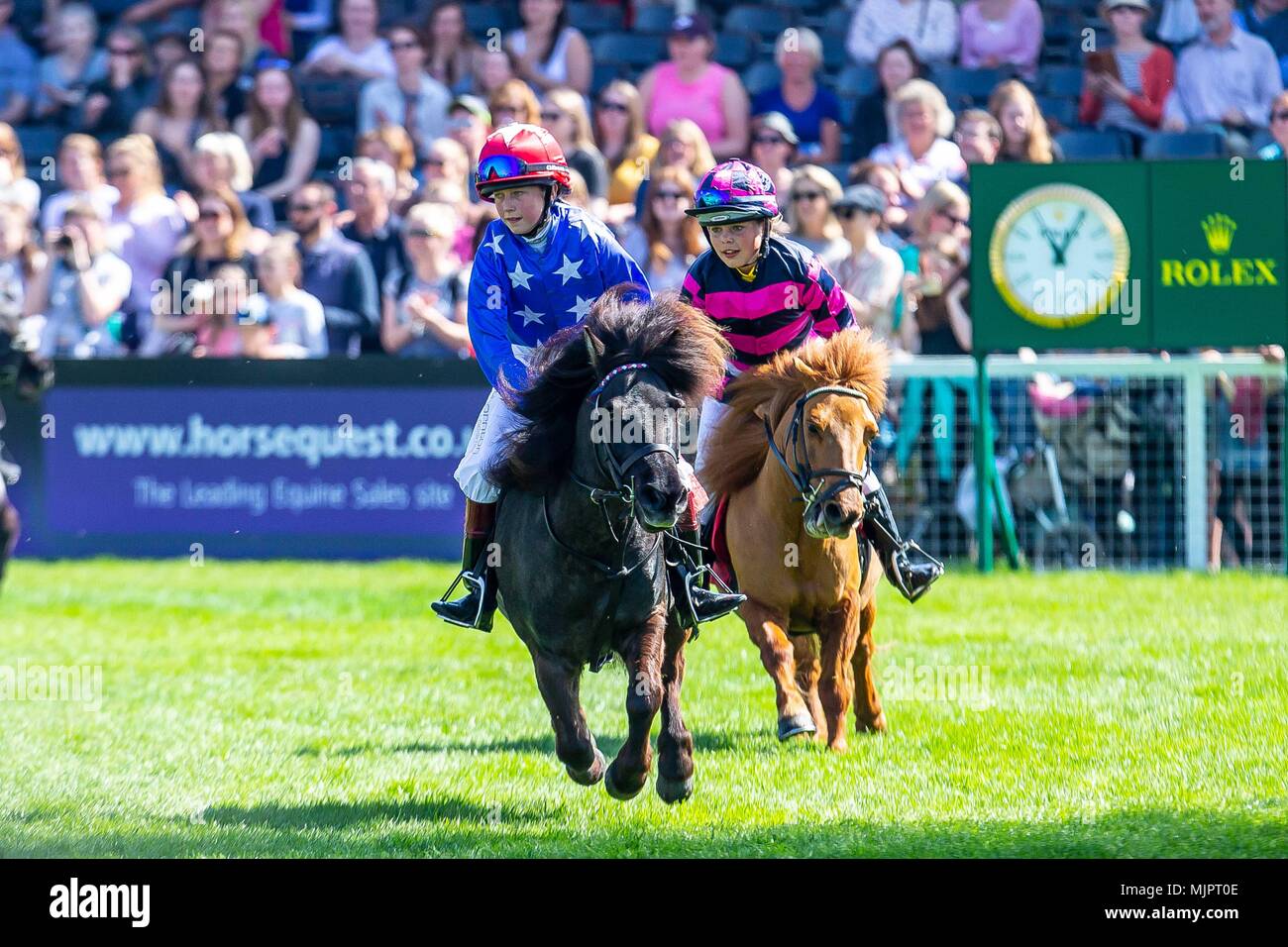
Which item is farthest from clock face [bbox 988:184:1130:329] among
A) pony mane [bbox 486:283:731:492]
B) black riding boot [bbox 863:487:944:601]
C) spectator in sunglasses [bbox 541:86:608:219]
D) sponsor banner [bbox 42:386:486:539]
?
pony mane [bbox 486:283:731:492]

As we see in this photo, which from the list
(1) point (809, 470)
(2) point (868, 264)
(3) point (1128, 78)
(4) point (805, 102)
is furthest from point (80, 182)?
(1) point (809, 470)

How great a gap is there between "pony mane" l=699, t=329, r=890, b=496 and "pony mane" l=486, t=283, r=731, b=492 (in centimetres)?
79

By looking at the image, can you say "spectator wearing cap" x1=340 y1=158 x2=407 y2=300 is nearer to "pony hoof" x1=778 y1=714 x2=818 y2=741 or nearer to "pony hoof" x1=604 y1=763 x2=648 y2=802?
"pony hoof" x1=778 y1=714 x2=818 y2=741

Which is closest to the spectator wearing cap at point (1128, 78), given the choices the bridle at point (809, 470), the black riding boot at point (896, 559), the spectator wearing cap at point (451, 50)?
the spectator wearing cap at point (451, 50)

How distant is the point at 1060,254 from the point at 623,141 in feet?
13.0

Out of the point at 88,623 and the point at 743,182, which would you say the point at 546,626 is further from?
the point at 88,623

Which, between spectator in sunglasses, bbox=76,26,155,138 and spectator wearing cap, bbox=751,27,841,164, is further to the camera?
spectator in sunglasses, bbox=76,26,155,138

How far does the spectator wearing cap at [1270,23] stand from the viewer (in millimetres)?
15203

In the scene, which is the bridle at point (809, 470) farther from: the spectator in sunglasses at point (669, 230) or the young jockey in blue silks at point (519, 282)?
the spectator in sunglasses at point (669, 230)

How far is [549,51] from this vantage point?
16.6 meters

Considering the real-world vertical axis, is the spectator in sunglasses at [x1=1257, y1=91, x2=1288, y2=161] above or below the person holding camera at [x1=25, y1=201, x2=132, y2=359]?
above

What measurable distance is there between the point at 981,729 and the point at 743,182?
2.56 meters

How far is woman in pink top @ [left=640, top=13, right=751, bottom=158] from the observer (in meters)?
15.5

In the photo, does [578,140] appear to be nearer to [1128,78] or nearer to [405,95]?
[405,95]
